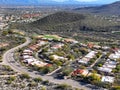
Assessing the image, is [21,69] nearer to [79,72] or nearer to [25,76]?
[25,76]

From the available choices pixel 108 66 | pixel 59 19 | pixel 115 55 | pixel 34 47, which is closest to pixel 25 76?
pixel 108 66

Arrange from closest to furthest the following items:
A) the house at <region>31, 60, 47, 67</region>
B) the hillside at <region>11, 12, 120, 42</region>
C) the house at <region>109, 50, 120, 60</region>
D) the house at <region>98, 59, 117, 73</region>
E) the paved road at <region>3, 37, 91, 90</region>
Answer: the paved road at <region>3, 37, 91, 90</region>
the house at <region>98, 59, 117, 73</region>
the house at <region>31, 60, 47, 67</region>
the house at <region>109, 50, 120, 60</region>
the hillside at <region>11, 12, 120, 42</region>

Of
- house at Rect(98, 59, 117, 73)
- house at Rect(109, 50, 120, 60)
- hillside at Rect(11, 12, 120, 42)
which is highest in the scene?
house at Rect(98, 59, 117, 73)

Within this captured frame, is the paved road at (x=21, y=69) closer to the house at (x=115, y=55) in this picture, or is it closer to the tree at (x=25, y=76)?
the tree at (x=25, y=76)

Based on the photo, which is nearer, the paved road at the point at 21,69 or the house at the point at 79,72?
the paved road at the point at 21,69

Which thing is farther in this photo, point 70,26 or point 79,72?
point 70,26

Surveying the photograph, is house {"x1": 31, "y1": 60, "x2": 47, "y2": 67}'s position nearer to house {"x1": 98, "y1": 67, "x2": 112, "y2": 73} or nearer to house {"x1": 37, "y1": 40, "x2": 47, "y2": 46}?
house {"x1": 98, "y1": 67, "x2": 112, "y2": 73}

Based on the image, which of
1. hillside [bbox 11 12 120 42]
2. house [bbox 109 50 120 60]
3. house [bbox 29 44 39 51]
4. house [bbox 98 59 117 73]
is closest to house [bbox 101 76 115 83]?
house [bbox 98 59 117 73]

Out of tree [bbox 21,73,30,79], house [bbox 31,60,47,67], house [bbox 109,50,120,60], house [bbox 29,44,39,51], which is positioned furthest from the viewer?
house [bbox 29,44,39,51]

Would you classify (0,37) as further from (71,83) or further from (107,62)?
(71,83)

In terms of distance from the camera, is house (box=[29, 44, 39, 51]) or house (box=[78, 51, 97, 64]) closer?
house (box=[78, 51, 97, 64])

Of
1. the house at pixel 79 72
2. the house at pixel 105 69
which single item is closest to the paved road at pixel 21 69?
the house at pixel 79 72

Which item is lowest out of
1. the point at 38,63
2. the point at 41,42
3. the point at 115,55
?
the point at 41,42
